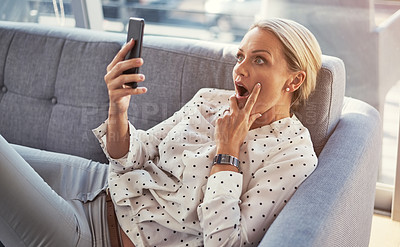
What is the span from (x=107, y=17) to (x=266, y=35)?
5.08ft

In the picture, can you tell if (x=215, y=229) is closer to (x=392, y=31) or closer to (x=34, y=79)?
(x=34, y=79)

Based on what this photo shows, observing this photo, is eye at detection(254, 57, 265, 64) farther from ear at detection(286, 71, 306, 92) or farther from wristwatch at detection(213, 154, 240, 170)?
wristwatch at detection(213, 154, 240, 170)

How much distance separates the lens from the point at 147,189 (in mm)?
1575

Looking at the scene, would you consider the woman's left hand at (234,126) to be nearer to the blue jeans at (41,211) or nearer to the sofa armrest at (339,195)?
the sofa armrest at (339,195)

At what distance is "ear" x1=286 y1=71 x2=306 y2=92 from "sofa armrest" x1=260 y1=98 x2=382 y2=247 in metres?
0.21

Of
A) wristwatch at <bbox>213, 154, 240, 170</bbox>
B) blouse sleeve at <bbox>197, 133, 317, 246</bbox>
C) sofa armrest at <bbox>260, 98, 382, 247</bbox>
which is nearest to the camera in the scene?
sofa armrest at <bbox>260, 98, 382, 247</bbox>

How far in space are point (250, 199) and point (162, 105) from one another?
0.68 metres

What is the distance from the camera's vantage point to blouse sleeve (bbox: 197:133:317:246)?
4.26ft

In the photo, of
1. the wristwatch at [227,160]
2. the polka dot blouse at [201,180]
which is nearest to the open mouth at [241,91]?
the polka dot blouse at [201,180]

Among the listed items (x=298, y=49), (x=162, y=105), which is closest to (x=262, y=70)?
(x=298, y=49)

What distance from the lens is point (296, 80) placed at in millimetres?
1565

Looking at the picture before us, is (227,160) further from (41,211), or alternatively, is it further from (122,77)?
(41,211)

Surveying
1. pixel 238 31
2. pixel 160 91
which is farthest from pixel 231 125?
pixel 238 31

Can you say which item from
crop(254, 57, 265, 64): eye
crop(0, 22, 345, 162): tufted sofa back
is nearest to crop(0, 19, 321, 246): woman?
crop(254, 57, 265, 64): eye
